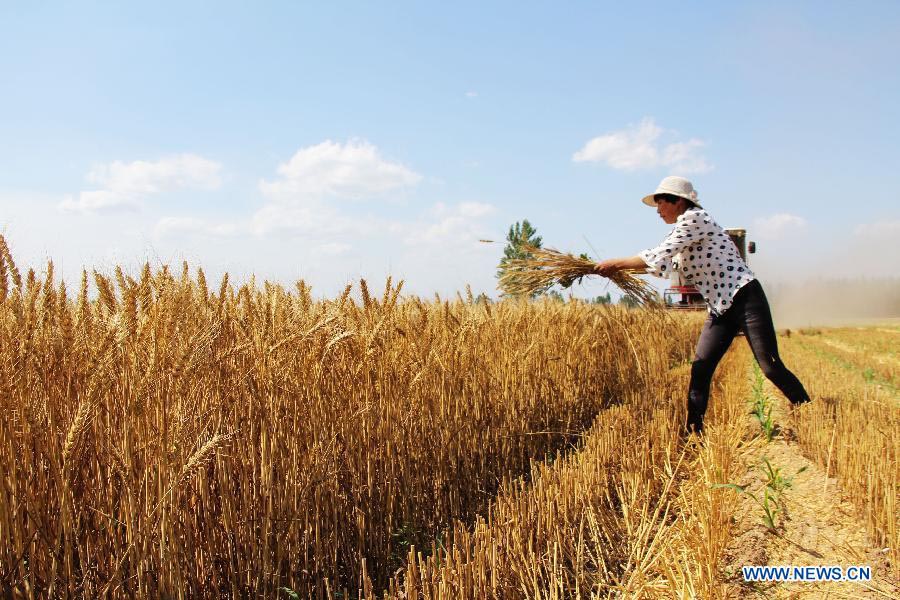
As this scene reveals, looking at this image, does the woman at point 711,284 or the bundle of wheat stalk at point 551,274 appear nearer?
the woman at point 711,284

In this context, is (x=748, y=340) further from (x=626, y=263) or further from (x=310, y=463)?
(x=310, y=463)

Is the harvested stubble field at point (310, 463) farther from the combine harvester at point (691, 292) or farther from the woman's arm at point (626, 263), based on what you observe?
the combine harvester at point (691, 292)

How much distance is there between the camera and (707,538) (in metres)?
2.22

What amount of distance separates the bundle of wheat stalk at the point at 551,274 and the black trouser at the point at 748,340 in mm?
895

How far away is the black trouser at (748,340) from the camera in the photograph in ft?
12.6

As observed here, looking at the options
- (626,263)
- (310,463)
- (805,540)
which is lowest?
(805,540)

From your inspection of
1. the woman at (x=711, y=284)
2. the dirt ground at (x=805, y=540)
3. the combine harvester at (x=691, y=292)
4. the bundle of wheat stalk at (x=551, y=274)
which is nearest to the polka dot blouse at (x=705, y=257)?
the woman at (x=711, y=284)

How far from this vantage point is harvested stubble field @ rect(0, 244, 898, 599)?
1.61 m

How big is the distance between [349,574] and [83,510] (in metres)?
1.12

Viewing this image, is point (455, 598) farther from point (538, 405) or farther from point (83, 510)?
point (538, 405)

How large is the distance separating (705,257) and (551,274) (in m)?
1.21

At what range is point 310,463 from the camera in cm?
227

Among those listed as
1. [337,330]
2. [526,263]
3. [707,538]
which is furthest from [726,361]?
[337,330]

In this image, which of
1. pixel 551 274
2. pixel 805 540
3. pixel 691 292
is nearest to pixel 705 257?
pixel 551 274
